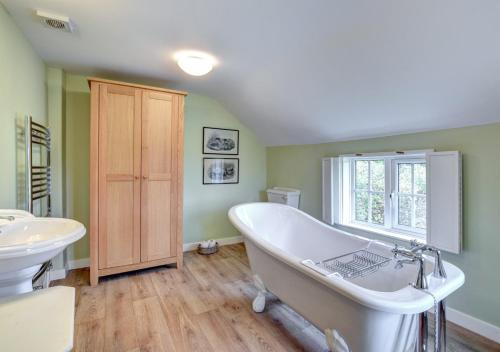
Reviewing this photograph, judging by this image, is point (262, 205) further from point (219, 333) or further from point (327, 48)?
point (327, 48)

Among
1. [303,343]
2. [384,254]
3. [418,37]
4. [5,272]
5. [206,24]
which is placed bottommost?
[303,343]

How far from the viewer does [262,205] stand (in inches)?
109

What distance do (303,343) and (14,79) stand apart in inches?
106

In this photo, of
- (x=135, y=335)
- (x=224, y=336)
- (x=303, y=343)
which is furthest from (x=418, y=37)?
(x=135, y=335)

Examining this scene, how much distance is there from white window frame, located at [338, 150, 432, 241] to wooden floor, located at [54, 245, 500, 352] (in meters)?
0.80

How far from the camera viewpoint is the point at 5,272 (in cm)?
99

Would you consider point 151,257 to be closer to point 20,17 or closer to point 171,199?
point 171,199

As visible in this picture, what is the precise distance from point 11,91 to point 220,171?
7.84 ft

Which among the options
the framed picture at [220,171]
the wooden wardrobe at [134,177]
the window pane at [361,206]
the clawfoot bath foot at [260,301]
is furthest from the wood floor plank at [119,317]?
the window pane at [361,206]

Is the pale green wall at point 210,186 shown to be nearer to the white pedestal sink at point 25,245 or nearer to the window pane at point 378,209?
the window pane at point 378,209

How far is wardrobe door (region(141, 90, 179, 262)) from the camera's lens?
2654 mm

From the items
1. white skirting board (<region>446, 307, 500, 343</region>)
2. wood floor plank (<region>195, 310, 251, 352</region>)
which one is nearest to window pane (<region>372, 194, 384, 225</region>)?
white skirting board (<region>446, 307, 500, 343</region>)

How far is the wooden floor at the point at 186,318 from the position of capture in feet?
5.51

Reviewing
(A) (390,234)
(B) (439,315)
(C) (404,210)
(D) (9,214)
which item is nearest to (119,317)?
(D) (9,214)
